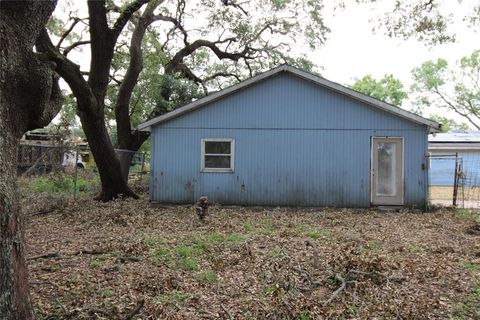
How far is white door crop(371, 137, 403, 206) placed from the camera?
12844 millimetres

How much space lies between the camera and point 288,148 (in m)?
13.1

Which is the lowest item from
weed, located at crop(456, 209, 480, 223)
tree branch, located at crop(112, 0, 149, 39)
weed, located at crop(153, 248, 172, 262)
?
weed, located at crop(153, 248, 172, 262)

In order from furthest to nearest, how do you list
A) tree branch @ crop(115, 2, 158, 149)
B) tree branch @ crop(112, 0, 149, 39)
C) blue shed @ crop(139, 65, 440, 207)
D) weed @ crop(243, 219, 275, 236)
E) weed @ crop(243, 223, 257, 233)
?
tree branch @ crop(115, 2, 158, 149) < blue shed @ crop(139, 65, 440, 207) < tree branch @ crop(112, 0, 149, 39) < weed @ crop(243, 223, 257, 233) < weed @ crop(243, 219, 275, 236)

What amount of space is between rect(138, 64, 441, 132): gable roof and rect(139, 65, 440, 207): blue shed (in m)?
0.03

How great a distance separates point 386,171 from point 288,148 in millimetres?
2928

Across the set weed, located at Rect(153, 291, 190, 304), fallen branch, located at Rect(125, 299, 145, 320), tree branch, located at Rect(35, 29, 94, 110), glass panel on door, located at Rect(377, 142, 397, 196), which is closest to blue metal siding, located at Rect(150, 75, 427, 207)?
glass panel on door, located at Rect(377, 142, 397, 196)

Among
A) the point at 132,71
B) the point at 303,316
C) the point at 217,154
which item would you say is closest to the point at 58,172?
the point at 132,71

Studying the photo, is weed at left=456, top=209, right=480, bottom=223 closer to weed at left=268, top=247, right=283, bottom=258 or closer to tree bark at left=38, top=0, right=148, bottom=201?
weed at left=268, top=247, right=283, bottom=258

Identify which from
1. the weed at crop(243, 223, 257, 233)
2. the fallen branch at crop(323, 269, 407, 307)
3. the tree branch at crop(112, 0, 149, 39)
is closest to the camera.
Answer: the fallen branch at crop(323, 269, 407, 307)

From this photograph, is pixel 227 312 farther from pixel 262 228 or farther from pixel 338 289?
pixel 262 228

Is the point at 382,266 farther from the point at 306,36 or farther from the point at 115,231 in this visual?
the point at 306,36

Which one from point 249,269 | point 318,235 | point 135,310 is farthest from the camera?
point 318,235

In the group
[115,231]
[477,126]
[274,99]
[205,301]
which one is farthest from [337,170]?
[477,126]

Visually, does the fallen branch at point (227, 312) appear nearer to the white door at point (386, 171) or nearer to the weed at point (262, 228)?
the weed at point (262, 228)
